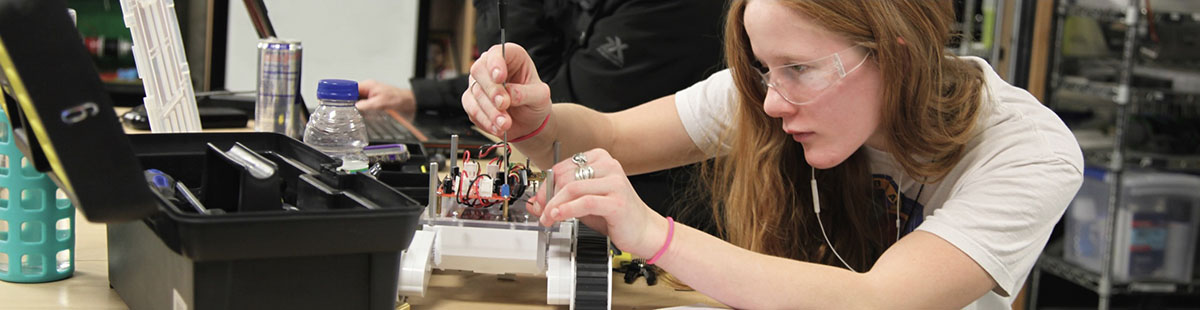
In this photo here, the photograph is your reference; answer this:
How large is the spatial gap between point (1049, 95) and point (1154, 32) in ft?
1.10

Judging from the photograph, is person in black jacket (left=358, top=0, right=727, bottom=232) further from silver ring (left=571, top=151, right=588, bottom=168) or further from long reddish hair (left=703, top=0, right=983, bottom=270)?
silver ring (left=571, top=151, right=588, bottom=168)

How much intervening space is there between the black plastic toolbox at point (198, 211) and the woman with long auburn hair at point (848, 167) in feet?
0.73

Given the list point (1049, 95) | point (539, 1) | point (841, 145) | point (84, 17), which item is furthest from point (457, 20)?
point (841, 145)

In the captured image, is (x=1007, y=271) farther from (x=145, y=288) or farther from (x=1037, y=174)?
(x=145, y=288)

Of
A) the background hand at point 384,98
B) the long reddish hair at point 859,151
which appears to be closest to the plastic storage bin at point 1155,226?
the long reddish hair at point 859,151

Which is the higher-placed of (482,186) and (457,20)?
(457,20)

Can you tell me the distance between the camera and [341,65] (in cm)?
363

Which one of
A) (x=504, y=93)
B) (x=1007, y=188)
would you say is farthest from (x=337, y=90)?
(x=1007, y=188)

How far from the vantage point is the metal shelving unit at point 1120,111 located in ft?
8.71

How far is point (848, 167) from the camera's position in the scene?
1.29 m

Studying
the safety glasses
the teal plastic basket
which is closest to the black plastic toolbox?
the teal plastic basket

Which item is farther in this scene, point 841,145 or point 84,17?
point 84,17

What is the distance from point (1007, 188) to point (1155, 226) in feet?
6.79

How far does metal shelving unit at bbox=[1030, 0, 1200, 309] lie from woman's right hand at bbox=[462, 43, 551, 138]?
2.04 metres
